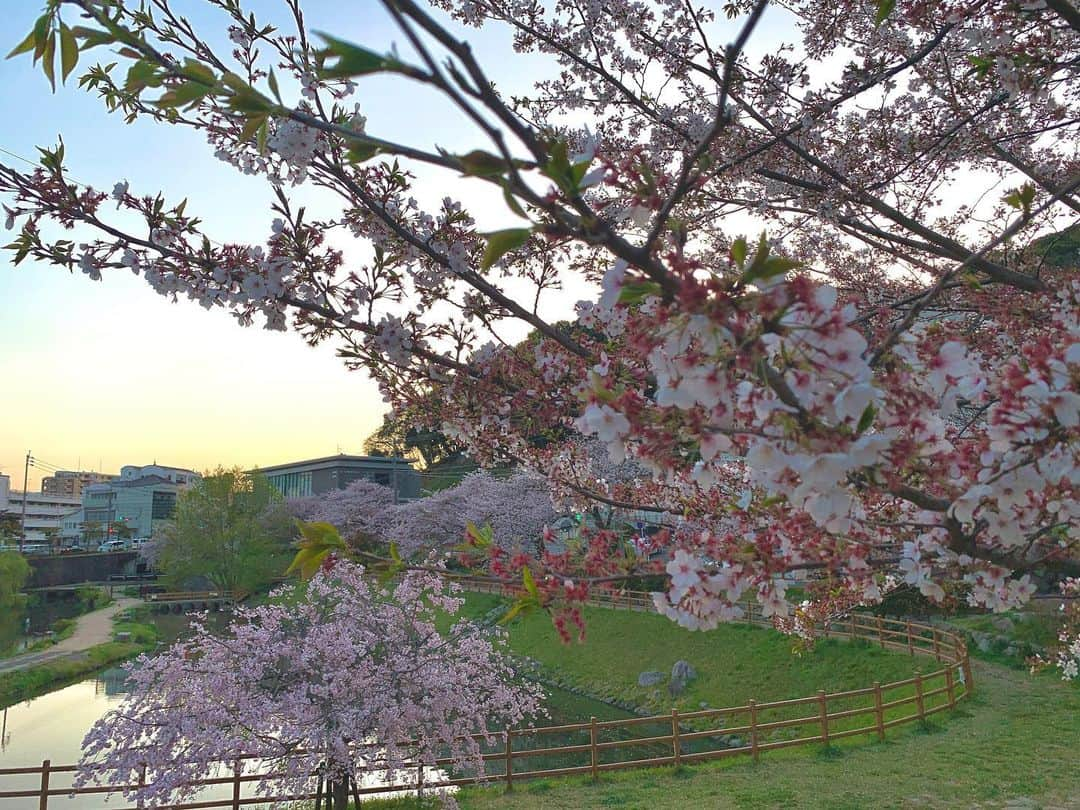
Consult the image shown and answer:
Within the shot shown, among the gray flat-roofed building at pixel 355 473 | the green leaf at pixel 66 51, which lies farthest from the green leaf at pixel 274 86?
the gray flat-roofed building at pixel 355 473

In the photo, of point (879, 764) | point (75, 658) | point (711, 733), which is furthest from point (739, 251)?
point (75, 658)

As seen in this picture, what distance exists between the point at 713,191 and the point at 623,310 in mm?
2383

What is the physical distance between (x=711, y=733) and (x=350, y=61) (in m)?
8.26

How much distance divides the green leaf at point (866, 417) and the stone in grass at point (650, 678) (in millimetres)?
15305

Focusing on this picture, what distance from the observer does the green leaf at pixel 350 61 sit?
91 cm

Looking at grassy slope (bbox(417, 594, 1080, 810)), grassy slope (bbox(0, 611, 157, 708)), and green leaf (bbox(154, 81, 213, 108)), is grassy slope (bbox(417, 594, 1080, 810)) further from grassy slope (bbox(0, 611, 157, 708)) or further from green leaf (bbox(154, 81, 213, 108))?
grassy slope (bbox(0, 611, 157, 708))

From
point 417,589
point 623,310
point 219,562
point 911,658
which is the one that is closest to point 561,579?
point 623,310

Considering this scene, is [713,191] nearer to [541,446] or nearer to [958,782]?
[541,446]

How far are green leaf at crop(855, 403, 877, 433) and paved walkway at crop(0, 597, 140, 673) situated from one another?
2304 cm

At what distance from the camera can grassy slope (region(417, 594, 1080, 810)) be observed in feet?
24.2

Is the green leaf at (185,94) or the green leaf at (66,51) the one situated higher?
the green leaf at (66,51)

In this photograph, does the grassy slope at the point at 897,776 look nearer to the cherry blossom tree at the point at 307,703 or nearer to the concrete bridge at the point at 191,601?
the cherry blossom tree at the point at 307,703

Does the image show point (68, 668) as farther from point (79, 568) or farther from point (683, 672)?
point (79, 568)

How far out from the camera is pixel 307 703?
762cm
